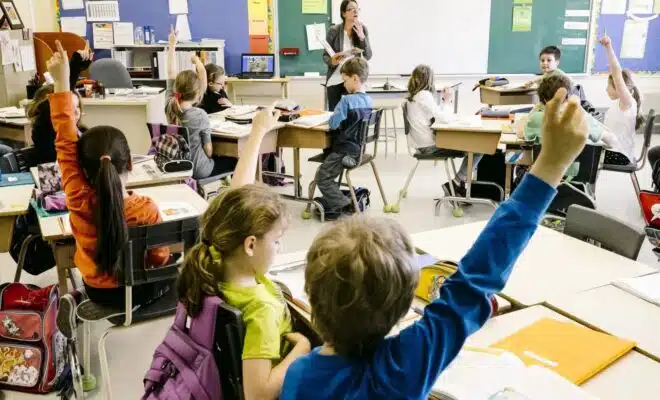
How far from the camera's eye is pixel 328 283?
108 centimetres

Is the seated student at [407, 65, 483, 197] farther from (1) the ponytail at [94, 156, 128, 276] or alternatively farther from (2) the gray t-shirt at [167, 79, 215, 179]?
(1) the ponytail at [94, 156, 128, 276]

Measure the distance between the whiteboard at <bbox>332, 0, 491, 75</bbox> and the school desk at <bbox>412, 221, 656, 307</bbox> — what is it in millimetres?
5709

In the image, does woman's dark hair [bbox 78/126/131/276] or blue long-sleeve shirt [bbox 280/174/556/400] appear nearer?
blue long-sleeve shirt [bbox 280/174/556/400]

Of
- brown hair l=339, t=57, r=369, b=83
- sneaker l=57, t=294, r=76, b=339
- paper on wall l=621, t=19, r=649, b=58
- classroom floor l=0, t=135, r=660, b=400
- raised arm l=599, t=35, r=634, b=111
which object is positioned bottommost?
classroom floor l=0, t=135, r=660, b=400

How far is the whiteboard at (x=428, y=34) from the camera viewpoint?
7789mm

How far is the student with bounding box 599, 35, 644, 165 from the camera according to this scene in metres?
4.58

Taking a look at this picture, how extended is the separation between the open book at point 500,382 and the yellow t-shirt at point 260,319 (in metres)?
0.37

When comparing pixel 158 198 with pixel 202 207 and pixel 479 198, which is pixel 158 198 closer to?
pixel 202 207

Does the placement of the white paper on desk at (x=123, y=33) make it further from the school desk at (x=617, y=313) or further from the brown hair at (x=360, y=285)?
the brown hair at (x=360, y=285)

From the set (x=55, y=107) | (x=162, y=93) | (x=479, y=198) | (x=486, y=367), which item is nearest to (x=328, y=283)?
(x=486, y=367)

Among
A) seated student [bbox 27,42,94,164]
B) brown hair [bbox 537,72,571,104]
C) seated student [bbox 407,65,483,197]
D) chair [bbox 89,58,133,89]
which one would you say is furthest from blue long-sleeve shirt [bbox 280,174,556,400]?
chair [bbox 89,58,133,89]

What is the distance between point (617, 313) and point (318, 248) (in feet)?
3.51

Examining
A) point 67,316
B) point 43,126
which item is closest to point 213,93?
point 43,126

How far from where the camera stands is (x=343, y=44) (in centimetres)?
622
